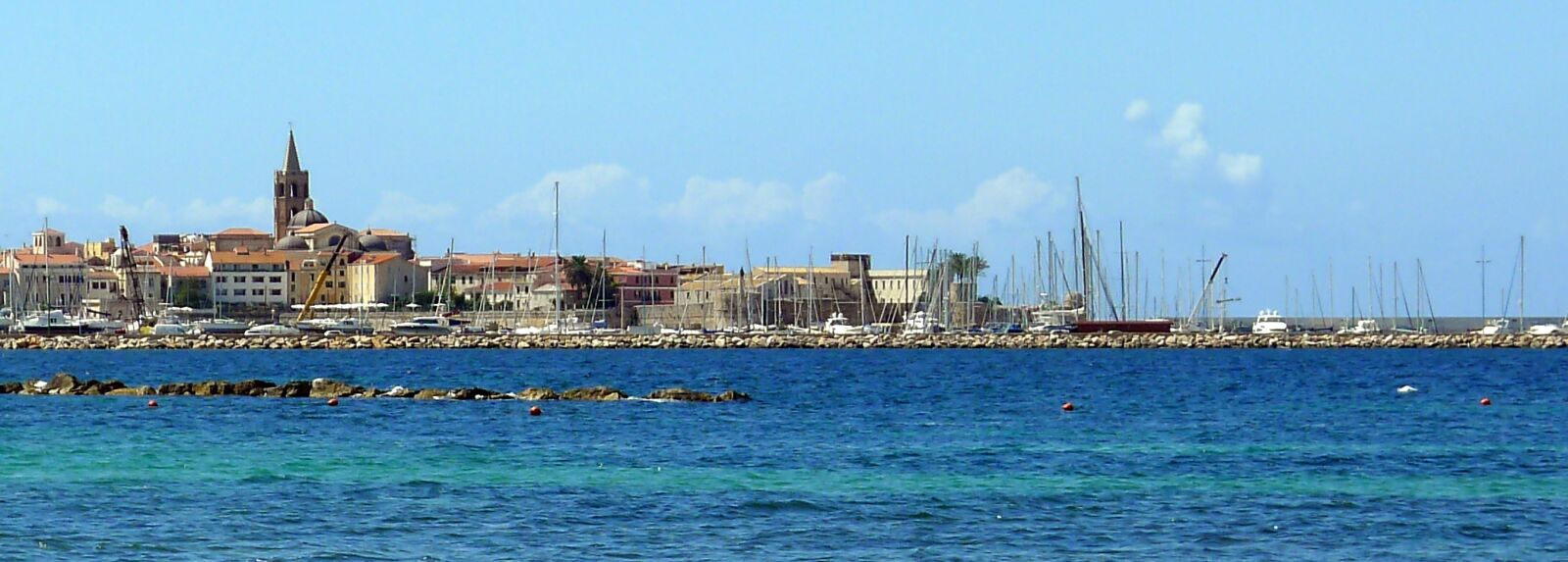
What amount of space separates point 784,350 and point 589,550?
8340 cm

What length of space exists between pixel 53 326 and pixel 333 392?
3293 inches

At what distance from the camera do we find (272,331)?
12419 centimetres

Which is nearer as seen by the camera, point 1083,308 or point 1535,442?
point 1535,442

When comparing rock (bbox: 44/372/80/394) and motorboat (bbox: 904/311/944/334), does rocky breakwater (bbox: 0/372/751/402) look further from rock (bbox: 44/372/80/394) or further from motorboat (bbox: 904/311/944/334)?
motorboat (bbox: 904/311/944/334)

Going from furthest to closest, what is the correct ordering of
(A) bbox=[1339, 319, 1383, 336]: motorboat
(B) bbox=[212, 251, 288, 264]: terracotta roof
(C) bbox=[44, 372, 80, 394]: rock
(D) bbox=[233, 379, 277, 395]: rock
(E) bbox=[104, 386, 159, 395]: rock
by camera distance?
(B) bbox=[212, 251, 288, 264]: terracotta roof < (A) bbox=[1339, 319, 1383, 336]: motorboat < (C) bbox=[44, 372, 80, 394]: rock < (E) bbox=[104, 386, 159, 395]: rock < (D) bbox=[233, 379, 277, 395]: rock

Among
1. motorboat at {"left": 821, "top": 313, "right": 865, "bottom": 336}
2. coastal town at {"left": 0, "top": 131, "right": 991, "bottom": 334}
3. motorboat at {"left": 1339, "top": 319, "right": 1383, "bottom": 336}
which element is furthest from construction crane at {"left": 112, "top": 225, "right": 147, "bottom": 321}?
motorboat at {"left": 1339, "top": 319, "right": 1383, "bottom": 336}

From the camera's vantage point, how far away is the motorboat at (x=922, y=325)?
112 meters

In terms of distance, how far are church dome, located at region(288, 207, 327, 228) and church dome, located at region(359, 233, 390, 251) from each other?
9303 mm

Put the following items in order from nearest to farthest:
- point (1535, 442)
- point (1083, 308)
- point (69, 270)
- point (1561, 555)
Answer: point (1561, 555) < point (1535, 442) < point (1083, 308) < point (69, 270)

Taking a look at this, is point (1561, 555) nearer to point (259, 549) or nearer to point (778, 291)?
point (259, 549)

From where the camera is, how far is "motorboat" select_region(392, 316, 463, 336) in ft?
409

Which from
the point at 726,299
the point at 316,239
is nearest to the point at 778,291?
the point at 726,299

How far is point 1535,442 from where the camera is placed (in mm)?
32156

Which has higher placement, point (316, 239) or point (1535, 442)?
point (316, 239)
